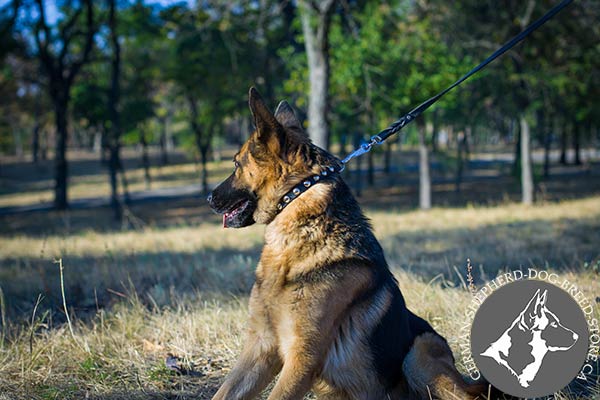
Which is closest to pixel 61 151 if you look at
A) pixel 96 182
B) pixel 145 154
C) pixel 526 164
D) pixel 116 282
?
pixel 145 154

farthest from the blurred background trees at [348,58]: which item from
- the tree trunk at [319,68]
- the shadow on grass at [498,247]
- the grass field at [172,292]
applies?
the grass field at [172,292]

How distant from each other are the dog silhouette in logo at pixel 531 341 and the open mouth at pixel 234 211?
1.78m

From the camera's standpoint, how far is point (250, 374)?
→ 3119mm

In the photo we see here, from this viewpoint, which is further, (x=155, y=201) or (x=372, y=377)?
(x=155, y=201)

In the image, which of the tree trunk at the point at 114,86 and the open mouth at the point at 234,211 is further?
the tree trunk at the point at 114,86

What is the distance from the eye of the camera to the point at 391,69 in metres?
18.6

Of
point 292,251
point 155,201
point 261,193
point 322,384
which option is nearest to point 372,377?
point 322,384

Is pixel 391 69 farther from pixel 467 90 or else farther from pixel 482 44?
pixel 467 90

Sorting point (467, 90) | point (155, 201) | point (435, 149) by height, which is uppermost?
point (467, 90)

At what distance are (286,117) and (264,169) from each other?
0.57 m

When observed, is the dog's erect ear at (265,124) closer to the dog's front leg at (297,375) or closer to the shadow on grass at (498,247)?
the dog's front leg at (297,375)

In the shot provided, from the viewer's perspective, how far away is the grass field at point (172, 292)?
13.1 ft

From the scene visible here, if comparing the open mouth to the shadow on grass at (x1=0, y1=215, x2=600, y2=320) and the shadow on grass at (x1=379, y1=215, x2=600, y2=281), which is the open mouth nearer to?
the shadow on grass at (x1=0, y1=215, x2=600, y2=320)

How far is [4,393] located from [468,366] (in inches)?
134
